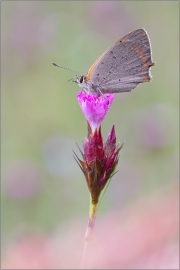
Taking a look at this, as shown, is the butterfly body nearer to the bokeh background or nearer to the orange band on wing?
the orange band on wing

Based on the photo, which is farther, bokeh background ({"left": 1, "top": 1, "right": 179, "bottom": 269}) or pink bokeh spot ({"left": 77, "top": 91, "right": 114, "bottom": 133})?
bokeh background ({"left": 1, "top": 1, "right": 179, "bottom": 269})

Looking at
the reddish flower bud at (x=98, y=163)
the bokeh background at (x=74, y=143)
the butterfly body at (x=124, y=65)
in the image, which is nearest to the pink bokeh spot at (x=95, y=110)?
the reddish flower bud at (x=98, y=163)

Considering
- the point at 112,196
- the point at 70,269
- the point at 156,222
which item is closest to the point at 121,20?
the point at 112,196

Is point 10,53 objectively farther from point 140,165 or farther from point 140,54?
point 140,54

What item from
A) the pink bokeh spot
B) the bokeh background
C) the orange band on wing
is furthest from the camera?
the bokeh background

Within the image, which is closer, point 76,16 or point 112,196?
point 112,196

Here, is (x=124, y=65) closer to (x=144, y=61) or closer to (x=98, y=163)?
(x=144, y=61)

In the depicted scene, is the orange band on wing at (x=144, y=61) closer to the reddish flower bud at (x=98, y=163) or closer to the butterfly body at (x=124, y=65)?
the butterfly body at (x=124, y=65)

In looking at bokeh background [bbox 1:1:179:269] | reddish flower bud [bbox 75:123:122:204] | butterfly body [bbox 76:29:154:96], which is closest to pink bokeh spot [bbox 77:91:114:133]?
reddish flower bud [bbox 75:123:122:204]
